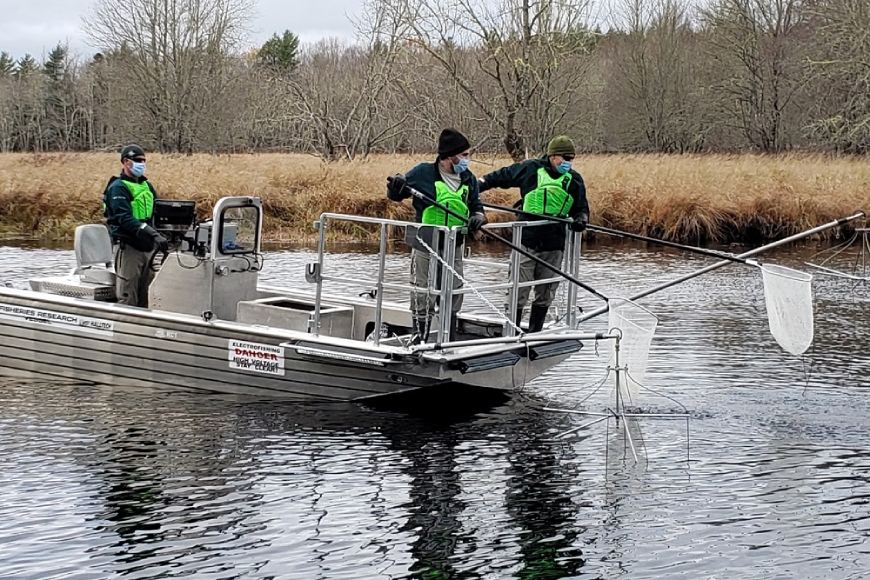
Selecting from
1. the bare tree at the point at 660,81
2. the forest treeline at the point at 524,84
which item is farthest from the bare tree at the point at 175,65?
the bare tree at the point at 660,81

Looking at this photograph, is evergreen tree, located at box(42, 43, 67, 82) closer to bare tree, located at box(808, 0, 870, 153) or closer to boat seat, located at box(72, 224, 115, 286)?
bare tree, located at box(808, 0, 870, 153)

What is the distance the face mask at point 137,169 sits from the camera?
11.2 meters

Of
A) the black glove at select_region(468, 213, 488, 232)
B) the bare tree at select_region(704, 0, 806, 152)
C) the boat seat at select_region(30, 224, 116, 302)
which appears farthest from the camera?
the bare tree at select_region(704, 0, 806, 152)

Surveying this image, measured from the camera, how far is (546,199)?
10938mm

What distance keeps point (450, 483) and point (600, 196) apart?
1873 centimetres

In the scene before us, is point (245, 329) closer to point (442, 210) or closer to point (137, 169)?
point (137, 169)

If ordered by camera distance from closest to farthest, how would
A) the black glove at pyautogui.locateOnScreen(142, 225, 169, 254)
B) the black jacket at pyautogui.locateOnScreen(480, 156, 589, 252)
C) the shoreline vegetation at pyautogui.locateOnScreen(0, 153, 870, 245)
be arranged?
the black glove at pyautogui.locateOnScreen(142, 225, 169, 254) < the black jacket at pyautogui.locateOnScreen(480, 156, 589, 252) < the shoreline vegetation at pyautogui.locateOnScreen(0, 153, 870, 245)

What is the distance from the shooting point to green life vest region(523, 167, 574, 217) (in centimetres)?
1092

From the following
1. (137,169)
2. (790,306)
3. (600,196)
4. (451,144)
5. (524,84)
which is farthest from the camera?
(524,84)

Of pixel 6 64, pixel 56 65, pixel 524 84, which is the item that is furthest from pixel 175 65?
pixel 6 64

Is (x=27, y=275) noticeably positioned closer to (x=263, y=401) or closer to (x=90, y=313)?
(x=90, y=313)

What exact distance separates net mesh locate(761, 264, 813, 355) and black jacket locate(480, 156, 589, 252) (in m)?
2.13

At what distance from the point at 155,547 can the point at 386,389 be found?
3464 mm

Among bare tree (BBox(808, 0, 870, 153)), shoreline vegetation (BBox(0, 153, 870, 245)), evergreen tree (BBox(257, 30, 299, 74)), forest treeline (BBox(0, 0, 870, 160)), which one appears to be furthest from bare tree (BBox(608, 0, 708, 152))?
evergreen tree (BBox(257, 30, 299, 74))
